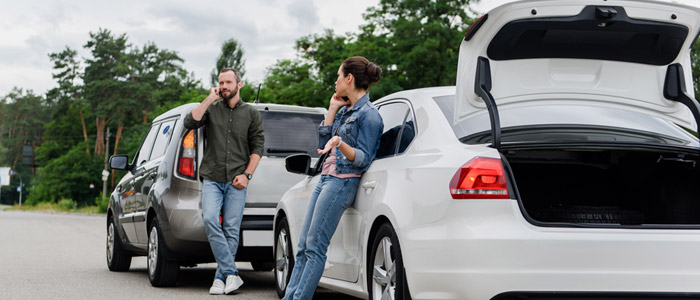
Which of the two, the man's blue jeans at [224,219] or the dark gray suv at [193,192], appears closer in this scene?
the man's blue jeans at [224,219]

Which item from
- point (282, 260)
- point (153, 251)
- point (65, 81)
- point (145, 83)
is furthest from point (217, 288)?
point (65, 81)

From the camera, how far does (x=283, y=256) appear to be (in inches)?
307

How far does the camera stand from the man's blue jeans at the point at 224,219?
319 inches

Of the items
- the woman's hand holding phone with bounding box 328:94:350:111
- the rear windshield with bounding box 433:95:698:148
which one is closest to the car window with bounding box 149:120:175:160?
the woman's hand holding phone with bounding box 328:94:350:111

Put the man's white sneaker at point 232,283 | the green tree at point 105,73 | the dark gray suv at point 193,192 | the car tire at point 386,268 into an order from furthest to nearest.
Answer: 1. the green tree at point 105,73
2. the dark gray suv at point 193,192
3. the man's white sneaker at point 232,283
4. the car tire at point 386,268

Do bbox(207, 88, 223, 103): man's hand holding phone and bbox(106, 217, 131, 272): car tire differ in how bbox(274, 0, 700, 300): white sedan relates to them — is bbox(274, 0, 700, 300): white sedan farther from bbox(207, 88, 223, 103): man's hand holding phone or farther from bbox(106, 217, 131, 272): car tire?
bbox(106, 217, 131, 272): car tire

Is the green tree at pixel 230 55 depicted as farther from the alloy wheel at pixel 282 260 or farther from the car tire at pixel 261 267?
the alloy wheel at pixel 282 260

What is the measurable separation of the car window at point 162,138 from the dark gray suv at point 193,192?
0.03 m

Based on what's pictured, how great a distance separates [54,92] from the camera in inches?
3297

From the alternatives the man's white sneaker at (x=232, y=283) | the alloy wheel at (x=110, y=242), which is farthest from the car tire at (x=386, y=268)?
the alloy wheel at (x=110, y=242)

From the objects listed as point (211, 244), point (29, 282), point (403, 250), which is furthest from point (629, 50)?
point (29, 282)

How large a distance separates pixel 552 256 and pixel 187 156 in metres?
4.95

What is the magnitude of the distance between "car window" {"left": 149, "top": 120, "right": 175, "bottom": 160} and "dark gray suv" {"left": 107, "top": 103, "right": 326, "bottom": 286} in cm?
3

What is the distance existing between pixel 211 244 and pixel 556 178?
358 centimetres
